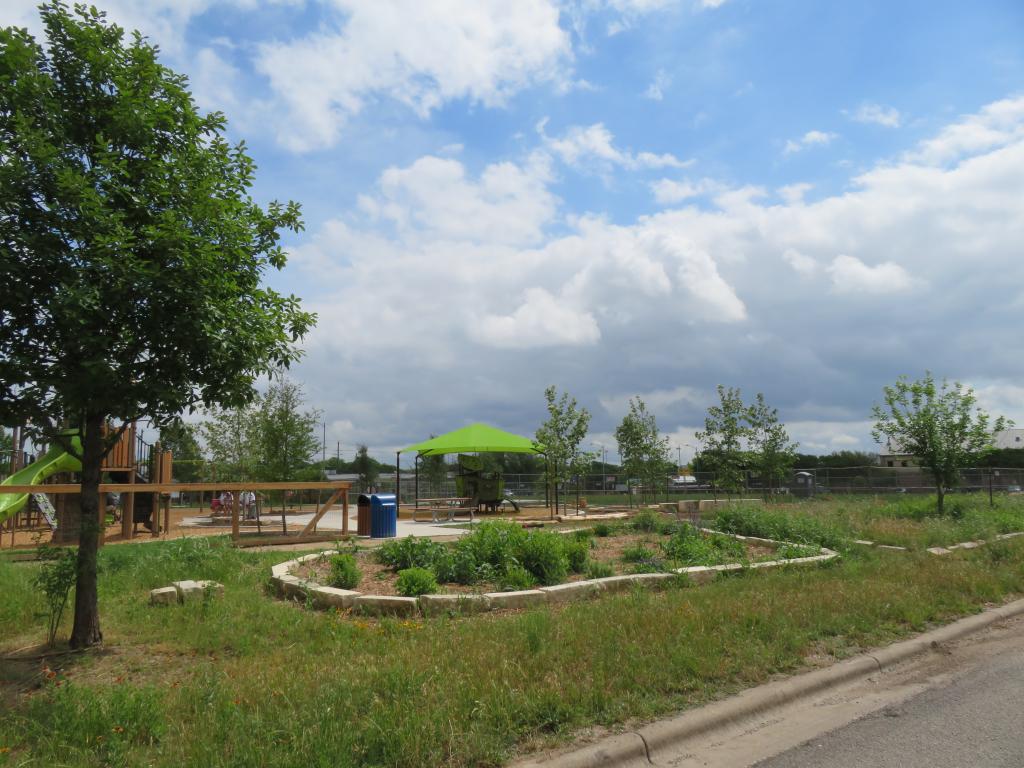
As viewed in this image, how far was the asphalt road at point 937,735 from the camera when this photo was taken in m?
3.90

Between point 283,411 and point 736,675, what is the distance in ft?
74.8

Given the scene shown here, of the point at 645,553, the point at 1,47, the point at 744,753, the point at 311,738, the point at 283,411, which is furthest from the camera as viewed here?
the point at 283,411

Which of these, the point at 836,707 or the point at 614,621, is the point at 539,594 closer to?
the point at 614,621

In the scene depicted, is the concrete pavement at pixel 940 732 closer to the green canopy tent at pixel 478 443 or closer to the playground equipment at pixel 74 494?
the playground equipment at pixel 74 494

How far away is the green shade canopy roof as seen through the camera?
889 inches

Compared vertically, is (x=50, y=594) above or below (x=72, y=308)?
below

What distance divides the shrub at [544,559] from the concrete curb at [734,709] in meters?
3.58

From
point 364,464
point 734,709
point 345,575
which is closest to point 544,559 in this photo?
point 345,575

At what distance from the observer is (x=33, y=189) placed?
5430 mm

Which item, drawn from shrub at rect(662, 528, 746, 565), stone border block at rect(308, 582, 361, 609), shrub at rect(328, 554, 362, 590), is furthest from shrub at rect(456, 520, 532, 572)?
shrub at rect(662, 528, 746, 565)

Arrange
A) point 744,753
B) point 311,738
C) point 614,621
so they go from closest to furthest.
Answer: point 311,738 → point 744,753 → point 614,621

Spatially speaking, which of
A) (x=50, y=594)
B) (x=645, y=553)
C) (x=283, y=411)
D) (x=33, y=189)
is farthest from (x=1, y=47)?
(x=283, y=411)

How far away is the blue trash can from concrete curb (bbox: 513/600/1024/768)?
1155cm

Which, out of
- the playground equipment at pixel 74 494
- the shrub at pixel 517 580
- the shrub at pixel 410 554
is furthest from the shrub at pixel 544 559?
the playground equipment at pixel 74 494
